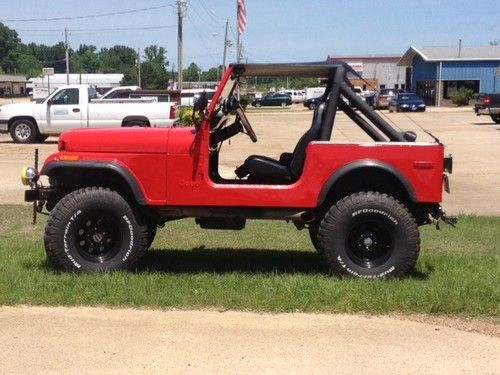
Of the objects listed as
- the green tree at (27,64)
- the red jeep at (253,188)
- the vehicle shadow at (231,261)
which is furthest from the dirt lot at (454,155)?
the green tree at (27,64)

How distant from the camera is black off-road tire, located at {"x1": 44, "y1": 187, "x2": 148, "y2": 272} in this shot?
6523mm

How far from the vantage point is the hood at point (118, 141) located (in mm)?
6484

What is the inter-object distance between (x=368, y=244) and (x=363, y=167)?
2.31ft

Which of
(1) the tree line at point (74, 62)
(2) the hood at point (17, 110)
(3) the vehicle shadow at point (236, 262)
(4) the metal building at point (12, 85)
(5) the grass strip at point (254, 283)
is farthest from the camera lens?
(1) the tree line at point (74, 62)

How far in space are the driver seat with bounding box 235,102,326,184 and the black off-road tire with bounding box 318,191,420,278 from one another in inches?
19.0

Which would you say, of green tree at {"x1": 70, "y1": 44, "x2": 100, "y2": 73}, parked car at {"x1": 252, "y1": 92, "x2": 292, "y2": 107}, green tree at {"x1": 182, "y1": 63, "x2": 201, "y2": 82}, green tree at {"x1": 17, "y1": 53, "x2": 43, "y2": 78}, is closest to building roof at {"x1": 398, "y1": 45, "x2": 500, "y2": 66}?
parked car at {"x1": 252, "y1": 92, "x2": 292, "y2": 107}

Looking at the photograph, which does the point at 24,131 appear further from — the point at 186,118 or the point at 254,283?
the point at 254,283

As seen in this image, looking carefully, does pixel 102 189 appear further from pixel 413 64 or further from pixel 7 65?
pixel 7 65

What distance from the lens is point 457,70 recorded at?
69188 mm

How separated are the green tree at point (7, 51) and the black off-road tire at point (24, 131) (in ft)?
554

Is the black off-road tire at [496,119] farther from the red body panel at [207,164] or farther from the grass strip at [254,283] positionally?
the red body panel at [207,164]

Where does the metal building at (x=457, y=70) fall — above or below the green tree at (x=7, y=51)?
below

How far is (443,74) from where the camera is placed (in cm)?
6944

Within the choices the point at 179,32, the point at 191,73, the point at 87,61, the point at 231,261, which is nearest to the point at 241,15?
the point at 179,32
